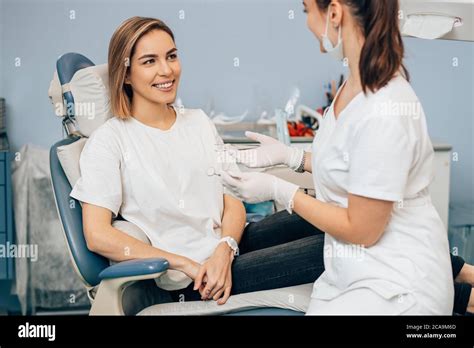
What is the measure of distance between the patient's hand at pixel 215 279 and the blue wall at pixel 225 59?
118cm

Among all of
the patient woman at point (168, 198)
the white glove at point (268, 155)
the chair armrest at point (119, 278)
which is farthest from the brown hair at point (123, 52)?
the chair armrest at point (119, 278)

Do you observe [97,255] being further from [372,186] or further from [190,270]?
[372,186]

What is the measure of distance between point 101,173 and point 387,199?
2.24 ft

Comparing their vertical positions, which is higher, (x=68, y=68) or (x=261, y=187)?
(x=68, y=68)

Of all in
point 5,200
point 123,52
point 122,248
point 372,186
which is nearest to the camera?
point 372,186

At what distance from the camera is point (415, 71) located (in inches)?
113

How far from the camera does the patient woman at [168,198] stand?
1.56 meters

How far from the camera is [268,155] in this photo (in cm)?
170

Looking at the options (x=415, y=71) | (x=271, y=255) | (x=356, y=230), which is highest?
(x=415, y=71)

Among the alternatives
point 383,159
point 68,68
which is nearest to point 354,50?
point 383,159

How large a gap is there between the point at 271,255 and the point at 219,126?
1.20m
